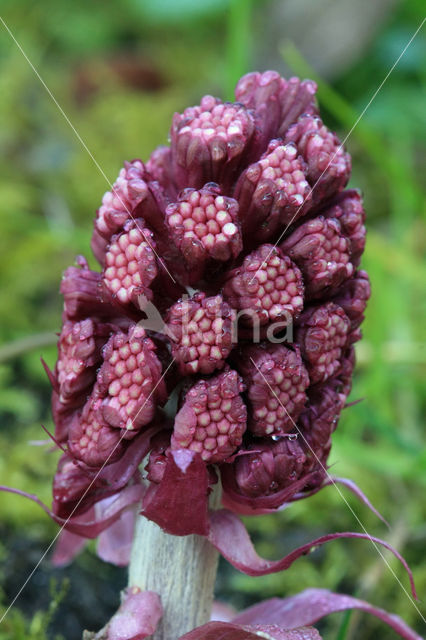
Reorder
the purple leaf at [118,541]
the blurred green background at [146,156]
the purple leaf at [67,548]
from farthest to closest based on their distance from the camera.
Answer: the blurred green background at [146,156] → the purple leaf at [67,548] → the purple leaf at [118,541]

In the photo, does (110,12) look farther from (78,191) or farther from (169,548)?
(169,548)

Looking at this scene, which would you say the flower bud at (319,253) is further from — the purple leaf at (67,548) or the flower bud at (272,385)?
the purple leaf at (67,548)

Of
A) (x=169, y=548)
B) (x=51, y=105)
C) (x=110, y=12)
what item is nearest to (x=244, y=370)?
(x=169, y=548)

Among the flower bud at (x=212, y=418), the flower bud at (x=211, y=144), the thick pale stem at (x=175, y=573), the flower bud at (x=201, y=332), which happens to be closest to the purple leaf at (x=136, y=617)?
Answer: the thick pale stem at (x=175, y=573)

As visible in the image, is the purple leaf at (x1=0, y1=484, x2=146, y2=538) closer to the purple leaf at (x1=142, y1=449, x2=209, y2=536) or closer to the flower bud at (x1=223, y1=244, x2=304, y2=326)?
the purple leaf at (x1=142, y1=449, x2=209, y2=536)

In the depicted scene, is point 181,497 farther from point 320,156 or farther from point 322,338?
point 320,156

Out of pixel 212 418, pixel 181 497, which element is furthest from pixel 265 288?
pixel 181 497

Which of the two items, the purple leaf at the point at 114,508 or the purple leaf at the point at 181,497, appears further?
the purple leaf at the point at 114,508
